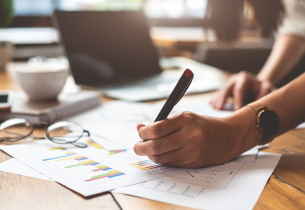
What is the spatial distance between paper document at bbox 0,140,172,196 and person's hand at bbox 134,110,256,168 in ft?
0.10

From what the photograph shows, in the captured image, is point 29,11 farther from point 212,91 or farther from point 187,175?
point 187,175

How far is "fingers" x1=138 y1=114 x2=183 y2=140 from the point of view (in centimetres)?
44

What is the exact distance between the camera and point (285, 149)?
0.57 m

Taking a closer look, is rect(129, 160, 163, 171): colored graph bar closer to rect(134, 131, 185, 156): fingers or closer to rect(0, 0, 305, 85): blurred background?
rect(134, 131, 185, 156): fingers

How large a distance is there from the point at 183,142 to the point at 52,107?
406mm

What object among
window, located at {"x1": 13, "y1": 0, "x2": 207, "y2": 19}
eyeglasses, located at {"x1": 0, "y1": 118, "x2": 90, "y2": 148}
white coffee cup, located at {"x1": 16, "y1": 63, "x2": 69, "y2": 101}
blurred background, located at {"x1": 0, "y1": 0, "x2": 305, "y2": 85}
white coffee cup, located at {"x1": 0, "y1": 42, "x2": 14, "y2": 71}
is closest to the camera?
eyeglasses, located at {"x1": 0, "y1": 118, "x2": 90, "y2": 148}

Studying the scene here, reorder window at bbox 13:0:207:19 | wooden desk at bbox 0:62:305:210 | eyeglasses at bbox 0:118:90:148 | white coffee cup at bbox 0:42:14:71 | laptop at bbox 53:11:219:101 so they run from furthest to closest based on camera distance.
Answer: window at bbox 13:0:207:19 < white coffee cup at bbox 0:42:14:71 < laptop at bbox 53:11:219:101 < eyeglasses at bbox 0:118:90:148 < wooden desk at bbox 0:62:305:210

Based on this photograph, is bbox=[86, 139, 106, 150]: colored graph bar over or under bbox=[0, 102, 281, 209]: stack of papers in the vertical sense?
under

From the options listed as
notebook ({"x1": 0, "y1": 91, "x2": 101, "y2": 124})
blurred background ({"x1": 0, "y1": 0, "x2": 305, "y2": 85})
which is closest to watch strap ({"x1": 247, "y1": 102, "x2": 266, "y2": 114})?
notebook ({"x1": 0, "y1": 91, "x2": 101, "y2": 124})

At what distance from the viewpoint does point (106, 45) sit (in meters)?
1.14

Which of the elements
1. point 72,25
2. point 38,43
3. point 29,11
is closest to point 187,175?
point 72,25

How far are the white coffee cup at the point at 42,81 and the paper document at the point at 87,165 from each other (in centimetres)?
21

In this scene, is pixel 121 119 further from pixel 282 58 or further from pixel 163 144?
pixel 282 58

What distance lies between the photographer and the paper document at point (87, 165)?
1.36 ft
